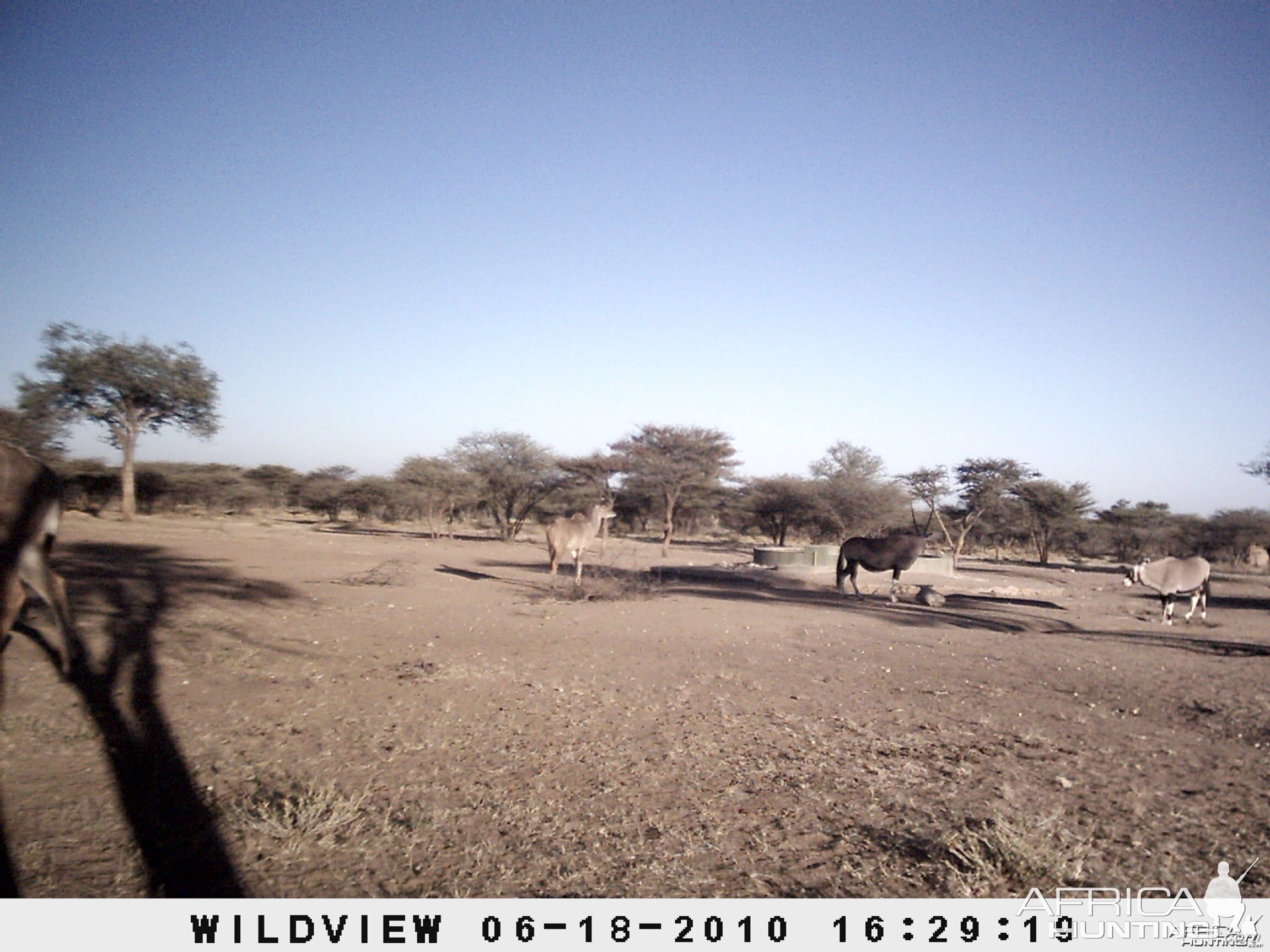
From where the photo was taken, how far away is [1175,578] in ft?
42.7

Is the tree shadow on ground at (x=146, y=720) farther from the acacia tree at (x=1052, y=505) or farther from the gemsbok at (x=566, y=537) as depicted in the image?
the acacia tree at (x=1052, y=505)

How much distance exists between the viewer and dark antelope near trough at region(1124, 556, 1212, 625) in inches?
510

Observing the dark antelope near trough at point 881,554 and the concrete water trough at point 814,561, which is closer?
the dark antelope near trough at point 881,554

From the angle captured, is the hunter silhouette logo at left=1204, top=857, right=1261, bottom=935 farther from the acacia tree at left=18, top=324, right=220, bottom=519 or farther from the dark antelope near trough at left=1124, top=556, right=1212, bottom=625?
the acacia tree at left=18, top=324, right=220, bottom=519

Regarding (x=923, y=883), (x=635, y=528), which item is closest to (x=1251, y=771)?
(x=923, y=883)

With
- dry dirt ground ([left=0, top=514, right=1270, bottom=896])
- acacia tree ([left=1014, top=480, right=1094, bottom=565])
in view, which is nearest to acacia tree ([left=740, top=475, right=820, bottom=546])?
acacia tree ([left=1014, top=480, right=1094, bottom=565])

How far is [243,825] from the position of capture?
3.28m

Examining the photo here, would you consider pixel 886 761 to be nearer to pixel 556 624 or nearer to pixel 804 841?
pixel 804 841

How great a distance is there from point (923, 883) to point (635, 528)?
52636 millimetres

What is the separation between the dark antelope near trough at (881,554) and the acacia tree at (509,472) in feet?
72.2

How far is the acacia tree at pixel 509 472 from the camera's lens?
117 ft
